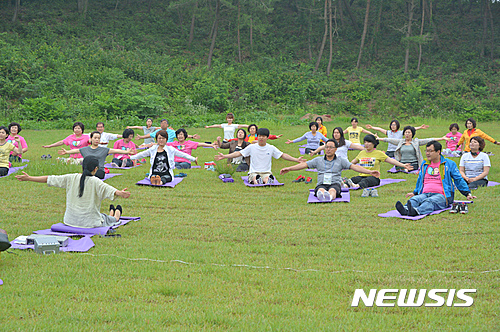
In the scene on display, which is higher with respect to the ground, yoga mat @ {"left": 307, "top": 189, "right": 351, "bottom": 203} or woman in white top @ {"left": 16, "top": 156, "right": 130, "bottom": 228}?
woman in white top @ {"left": 16, "top": 156, "right": 130, "bottom": 228}

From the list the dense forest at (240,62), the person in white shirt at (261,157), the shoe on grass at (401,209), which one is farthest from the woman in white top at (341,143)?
the dense forest at (240,62)

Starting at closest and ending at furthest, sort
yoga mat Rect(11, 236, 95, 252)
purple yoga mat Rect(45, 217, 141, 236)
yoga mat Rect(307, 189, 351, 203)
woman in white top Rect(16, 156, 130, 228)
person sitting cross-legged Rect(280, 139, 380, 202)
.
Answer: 1. yoga mat Rect(11, 236, 95, 252)
2. woman in white top Rect(16, 156, 130, 228)
3. purple yoga mat Rect(45, 217, 141, 236)
4. yoga mat Rect(307, 189, 351, 203)
5. person sitting cross-legged Rect(280, 139, 380, 202)

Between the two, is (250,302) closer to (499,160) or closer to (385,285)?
(385,285)

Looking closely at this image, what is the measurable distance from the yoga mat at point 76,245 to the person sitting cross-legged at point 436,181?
573cm

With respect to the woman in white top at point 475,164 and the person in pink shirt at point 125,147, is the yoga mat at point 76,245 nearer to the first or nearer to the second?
the woman in white top at point 475,164

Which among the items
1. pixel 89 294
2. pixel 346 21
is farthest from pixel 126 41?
pixel 89 294

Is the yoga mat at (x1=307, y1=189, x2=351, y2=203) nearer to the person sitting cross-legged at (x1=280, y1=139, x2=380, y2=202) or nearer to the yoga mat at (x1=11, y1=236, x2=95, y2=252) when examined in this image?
the person sitting cross-legged at (x1=280, y1=139, x2=380, y2=202)

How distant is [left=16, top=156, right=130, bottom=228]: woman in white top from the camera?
7434mm

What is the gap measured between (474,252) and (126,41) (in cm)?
3986

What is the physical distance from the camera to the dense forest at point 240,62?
3006 centimetres

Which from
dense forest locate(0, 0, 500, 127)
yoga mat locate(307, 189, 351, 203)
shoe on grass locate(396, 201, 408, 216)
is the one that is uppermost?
dense forest locate(0, 0, 500, 127)

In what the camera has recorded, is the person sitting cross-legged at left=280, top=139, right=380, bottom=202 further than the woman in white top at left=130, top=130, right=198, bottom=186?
No

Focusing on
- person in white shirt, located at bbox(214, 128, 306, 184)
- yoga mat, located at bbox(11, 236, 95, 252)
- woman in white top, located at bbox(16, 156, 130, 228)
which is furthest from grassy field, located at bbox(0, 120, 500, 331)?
person in white shirt, located at bbox(214, 128, 306, 184)

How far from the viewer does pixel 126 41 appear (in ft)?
139
